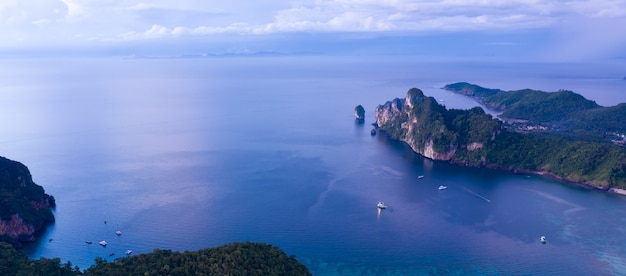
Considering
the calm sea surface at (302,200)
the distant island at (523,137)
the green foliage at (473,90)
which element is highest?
the green foliage at (473,90)

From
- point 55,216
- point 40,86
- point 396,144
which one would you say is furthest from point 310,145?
point 40,86

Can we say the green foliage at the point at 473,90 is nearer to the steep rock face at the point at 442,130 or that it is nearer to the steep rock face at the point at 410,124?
the steep rock face at the point at 410,124

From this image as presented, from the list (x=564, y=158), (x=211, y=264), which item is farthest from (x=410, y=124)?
(x=211, y=264)

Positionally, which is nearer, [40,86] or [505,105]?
[505,105]

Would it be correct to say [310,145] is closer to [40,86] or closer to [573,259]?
[573,259]

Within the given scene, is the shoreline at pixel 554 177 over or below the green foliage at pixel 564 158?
below

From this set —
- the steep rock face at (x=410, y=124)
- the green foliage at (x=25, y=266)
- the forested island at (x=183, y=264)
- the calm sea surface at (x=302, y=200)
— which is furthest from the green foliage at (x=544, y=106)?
the green foliage at (x=25, y=266)

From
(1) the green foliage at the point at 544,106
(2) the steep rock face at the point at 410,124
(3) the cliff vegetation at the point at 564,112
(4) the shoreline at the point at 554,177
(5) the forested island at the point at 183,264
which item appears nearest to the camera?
(5) the forested island at the point at 183,264

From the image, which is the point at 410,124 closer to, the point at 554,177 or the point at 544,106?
the point at 554,177
